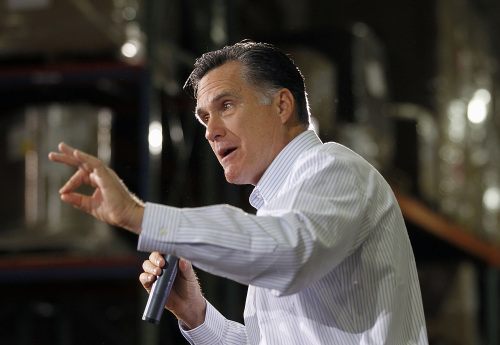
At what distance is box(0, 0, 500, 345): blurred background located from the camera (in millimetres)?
3645

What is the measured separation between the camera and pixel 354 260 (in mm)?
1393

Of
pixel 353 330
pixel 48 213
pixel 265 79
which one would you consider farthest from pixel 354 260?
Result: pixel 48 213

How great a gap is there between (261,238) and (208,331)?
0.57m

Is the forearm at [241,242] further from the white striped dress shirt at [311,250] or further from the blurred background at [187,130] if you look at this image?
the blurred background at [187,130]

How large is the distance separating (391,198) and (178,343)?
3092 millimetres

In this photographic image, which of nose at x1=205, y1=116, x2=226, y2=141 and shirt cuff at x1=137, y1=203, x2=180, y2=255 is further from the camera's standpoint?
nose at x1=205, y1=116, x2=226, y2=141

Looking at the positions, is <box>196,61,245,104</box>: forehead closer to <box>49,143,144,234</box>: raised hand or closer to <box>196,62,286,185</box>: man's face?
<box>196,62,286,185</box>: man's face

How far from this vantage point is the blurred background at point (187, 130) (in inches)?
143

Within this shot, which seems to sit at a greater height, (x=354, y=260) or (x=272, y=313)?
(x=354, y=260)

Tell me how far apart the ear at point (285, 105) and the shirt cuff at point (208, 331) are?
1.45ft

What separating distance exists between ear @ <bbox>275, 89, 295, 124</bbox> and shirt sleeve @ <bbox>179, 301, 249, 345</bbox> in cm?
44

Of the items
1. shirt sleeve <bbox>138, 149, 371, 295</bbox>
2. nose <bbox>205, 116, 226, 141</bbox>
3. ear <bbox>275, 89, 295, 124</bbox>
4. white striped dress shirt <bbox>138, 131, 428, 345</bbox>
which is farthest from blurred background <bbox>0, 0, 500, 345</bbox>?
shirt sleeve <bbox>138, 149, 371, 295</bbox>

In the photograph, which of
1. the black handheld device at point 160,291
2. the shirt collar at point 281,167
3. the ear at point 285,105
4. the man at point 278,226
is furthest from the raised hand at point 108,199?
the ear at point 285,105

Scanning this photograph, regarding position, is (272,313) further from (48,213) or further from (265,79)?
(48,213)
